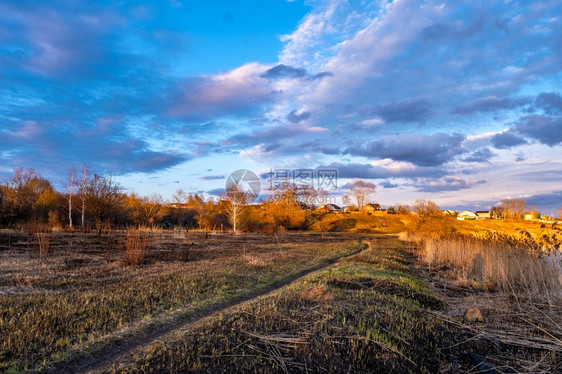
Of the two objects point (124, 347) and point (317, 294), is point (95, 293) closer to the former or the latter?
point (124, 347)

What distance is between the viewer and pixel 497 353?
17.4ft

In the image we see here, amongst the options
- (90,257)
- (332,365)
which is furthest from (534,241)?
(90,257)

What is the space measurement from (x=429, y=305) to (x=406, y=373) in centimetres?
417

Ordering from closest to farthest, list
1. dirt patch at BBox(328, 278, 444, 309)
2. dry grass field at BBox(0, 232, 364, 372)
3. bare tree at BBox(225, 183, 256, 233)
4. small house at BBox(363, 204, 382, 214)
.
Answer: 1. dry grass field at BBox(0, 232, 364, 372)
2. dirt patch at BBox(328, 278, 444, 309)
3. bare tree at BBox(225, 183, 256, 233)
4. small house at BBox(363, 204, 382, 214)

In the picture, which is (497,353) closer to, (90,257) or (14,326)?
(14,326)

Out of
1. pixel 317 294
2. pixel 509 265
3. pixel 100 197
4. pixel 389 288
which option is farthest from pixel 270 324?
pixel 100 197

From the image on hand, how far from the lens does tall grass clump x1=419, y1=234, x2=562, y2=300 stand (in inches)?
348

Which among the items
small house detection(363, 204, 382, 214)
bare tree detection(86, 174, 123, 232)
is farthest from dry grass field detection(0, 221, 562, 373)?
small house detection(363, 204, 382, 214)

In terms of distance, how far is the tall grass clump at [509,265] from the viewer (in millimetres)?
8844

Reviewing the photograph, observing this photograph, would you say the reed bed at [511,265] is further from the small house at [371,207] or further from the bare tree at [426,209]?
the small house at [371,207]

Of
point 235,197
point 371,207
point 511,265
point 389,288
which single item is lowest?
point 389,288

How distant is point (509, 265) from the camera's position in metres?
11.7

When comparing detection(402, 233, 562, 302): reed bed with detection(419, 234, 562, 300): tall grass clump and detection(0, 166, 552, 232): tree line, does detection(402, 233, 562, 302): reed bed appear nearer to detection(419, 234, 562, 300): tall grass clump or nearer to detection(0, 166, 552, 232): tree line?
detection(419, 234, 562, 300): tall grass clump

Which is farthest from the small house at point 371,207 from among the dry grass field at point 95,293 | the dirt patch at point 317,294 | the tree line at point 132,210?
the dirt patch at point 317,294
